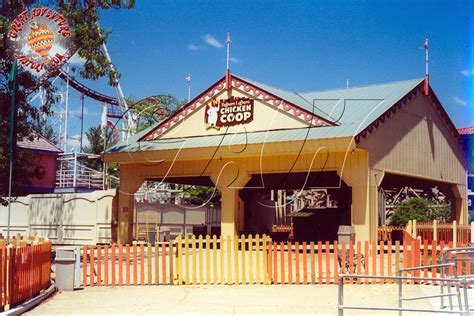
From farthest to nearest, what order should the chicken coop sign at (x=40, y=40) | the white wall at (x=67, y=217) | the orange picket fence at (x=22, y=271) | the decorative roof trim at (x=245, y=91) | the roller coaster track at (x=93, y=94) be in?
the roller coaster track at (x=93, y=94) < the white wall at (x=67, y=217) < the decorative roof trim at (x=245, y=91) < the chicken coop sign at (x=40, y=40) < the orange picket fence at (x=22, y=271)

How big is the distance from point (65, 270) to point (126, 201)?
41.3ft

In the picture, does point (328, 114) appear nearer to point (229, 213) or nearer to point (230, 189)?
point (230, 189)

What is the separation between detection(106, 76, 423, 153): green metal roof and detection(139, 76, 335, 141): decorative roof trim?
0.24 meters

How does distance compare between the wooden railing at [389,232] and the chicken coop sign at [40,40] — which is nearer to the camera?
the chicken coop sign at [40,40]

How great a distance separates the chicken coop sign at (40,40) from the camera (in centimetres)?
2056

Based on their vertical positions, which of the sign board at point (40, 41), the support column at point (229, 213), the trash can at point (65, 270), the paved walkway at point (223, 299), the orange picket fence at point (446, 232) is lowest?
the paved walkway at point (223, 299)

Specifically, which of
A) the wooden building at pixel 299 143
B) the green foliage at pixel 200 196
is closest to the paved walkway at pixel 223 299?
the wooden building at pixel 299 143

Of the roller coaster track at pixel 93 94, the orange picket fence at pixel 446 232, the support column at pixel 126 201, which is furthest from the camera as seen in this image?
the roller coaster track at pixel 93 94

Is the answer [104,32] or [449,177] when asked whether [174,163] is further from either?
[449,177]

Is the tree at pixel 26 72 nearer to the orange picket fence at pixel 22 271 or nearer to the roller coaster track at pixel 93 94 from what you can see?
the orange picket fence at pixel 22 271

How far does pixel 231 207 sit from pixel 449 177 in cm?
1040

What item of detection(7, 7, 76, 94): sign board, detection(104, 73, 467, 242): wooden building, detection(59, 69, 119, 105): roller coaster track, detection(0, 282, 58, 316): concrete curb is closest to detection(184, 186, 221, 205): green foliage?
detection(59, 69, 119, 105): roller coaster track

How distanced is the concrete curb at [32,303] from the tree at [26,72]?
8.10m

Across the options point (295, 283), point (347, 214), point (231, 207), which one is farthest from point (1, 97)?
point (347, 214)
